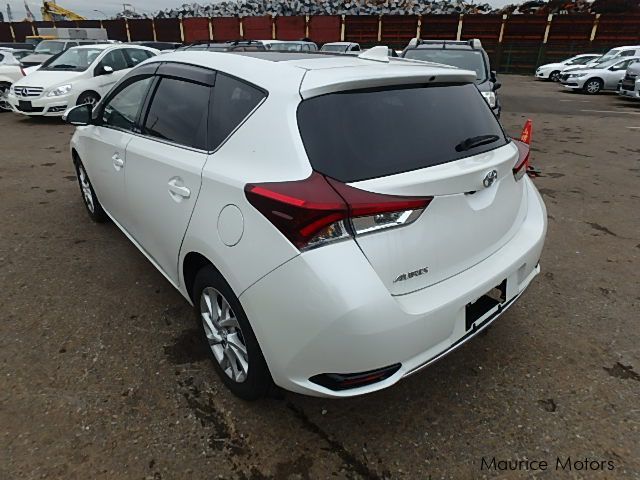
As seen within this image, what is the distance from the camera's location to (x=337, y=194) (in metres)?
1.67

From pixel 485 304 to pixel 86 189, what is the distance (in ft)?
13.0

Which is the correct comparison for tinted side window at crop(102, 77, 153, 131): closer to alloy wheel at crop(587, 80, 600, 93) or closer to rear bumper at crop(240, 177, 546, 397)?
rear bumper at crop(240, 177, 546, 397)

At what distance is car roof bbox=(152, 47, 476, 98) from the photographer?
192 centimetres

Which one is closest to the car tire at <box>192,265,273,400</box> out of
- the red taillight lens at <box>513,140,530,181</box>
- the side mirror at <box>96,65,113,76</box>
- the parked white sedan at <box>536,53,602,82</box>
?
the red taillight lens at <box>513,140,530,181</box>

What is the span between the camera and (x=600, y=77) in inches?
681

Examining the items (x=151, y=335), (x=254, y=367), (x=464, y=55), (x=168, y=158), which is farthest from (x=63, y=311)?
(x=464, y=55)

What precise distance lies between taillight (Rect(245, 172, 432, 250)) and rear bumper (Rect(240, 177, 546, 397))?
2.6 inches

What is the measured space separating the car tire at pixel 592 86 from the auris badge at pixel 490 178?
63.4 ft

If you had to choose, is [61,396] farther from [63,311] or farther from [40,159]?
[40,159]

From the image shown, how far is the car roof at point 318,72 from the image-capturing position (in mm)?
1915

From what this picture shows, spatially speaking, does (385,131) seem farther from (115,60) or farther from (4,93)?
(4,93)

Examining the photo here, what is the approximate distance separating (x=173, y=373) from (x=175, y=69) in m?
1.83

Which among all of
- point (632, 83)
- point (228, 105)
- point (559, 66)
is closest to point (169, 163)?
point (228, 105)

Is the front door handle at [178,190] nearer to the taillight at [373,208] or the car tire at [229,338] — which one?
the car tire at [229,338]
